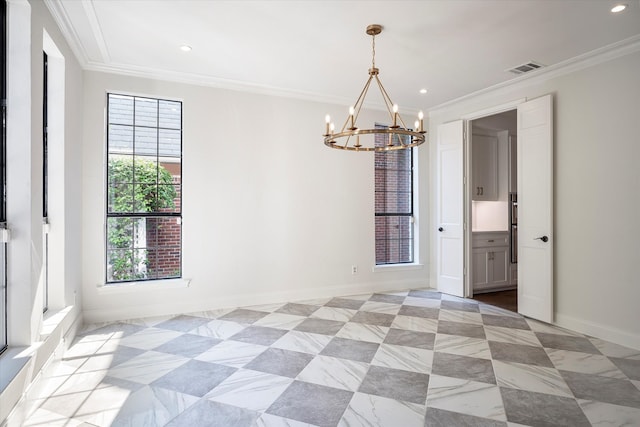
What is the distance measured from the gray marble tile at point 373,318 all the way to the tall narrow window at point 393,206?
4.61ft

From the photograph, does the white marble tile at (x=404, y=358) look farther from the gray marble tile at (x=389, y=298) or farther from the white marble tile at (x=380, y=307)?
the gray marble tile at (x=389, y=298)

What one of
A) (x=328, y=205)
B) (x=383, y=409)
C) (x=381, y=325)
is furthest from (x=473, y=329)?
(x=328, y=205)

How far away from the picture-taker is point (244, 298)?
4.63 metres

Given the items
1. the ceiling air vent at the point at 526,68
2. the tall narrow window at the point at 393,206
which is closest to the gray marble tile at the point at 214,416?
the tall narrow window at the point at 393,206

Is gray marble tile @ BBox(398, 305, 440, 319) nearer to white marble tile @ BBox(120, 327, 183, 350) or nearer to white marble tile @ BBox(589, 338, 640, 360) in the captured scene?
white marble tile @ BBox(589, 338, 640, 360)

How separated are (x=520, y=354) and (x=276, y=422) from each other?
225 cm

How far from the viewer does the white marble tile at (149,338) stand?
3314 mm

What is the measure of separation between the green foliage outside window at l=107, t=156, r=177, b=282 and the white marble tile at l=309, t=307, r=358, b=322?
2.09m

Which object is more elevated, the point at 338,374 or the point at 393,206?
the point at 393,206

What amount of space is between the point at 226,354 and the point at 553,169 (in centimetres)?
390

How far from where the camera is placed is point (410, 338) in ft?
11.7

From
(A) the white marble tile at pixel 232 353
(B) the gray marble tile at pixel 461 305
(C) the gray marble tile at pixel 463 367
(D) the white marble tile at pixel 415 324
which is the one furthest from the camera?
(B) the gray marble tile at pixel 461 305

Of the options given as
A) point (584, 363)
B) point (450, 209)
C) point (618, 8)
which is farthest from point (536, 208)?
point (618, 8)

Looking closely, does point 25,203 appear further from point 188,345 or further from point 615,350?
point 615,350
